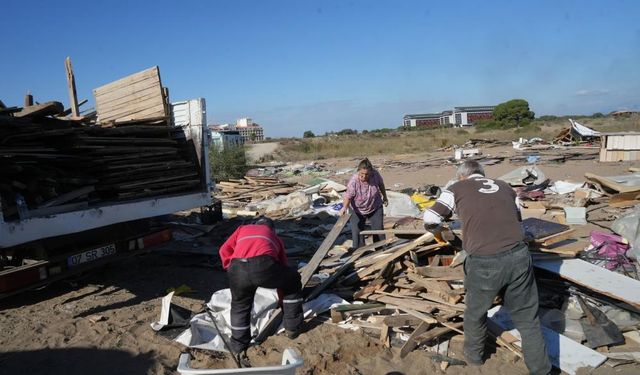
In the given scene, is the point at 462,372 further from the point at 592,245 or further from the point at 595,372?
the point at 592,245

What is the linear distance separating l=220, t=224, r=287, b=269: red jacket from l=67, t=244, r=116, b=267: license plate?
1.93 m

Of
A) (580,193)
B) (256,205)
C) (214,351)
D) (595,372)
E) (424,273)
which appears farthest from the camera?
(256,205)

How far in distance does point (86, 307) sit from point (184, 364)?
4.00 m

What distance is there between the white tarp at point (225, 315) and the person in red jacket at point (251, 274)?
0.29 m

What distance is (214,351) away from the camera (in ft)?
14.5

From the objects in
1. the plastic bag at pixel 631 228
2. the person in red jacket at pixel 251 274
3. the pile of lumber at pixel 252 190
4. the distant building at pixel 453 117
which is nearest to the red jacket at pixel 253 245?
the person in red jacket at pixel 251 274

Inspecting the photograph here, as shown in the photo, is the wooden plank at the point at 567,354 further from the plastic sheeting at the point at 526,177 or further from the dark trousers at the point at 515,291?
the plastic sheeting at the point at 526,177

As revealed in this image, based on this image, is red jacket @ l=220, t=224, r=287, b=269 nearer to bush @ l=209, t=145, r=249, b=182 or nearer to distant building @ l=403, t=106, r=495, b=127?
bush @ l=209, t=145, r=249, b=182

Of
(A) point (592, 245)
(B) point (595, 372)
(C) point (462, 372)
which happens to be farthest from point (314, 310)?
(A) point (592, 245)

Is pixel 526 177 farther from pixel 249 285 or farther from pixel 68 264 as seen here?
pixel 68 264

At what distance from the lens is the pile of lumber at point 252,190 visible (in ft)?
→ 48.6

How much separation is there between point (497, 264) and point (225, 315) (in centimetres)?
280

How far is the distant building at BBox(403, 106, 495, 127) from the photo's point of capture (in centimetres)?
9569

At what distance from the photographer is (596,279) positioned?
4.61 m
